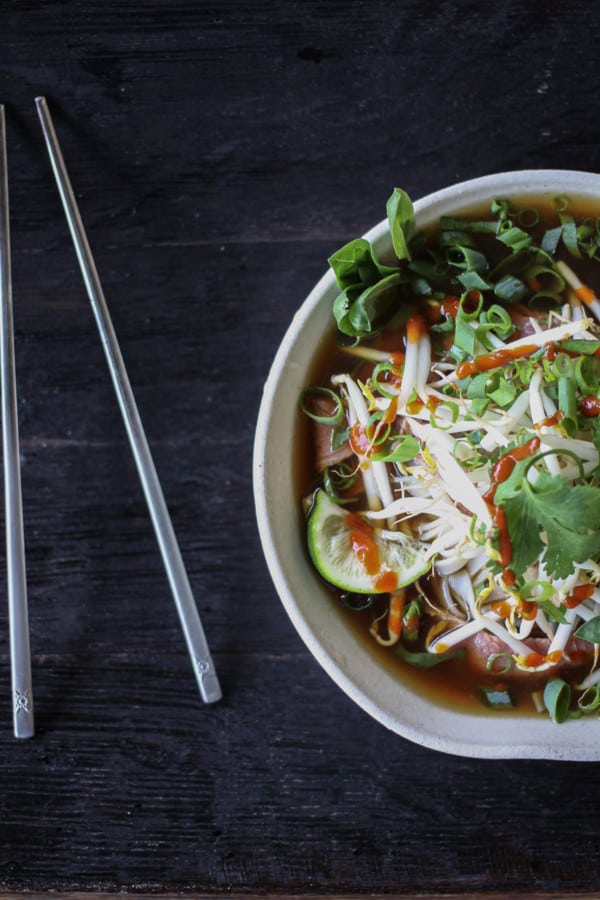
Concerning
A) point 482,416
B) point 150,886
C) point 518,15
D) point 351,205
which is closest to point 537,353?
point 482,416

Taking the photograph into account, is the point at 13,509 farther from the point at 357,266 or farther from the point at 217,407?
the point at 357,266

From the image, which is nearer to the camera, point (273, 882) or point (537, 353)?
point (537, 353)

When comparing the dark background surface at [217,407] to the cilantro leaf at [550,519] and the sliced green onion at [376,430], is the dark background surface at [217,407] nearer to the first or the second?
the sliced green onion at [376,430]

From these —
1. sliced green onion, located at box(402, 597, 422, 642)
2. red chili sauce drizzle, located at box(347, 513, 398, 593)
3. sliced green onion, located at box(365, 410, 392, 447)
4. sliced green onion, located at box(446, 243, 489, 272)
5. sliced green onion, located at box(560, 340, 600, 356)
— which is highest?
sliced green onion, located at box(446, 243, 489, 272)

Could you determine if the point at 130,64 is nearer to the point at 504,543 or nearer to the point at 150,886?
the point at 504,543

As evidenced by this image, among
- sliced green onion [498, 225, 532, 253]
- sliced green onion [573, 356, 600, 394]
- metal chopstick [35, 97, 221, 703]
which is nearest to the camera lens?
sliced green onion [573, 356, 600, 394]

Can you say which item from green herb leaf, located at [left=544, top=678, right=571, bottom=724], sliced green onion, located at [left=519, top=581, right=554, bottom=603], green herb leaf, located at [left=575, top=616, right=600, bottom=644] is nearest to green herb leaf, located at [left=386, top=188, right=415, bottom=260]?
sliced green onion, located at [left=519, top=581, right=554, bottom=603]

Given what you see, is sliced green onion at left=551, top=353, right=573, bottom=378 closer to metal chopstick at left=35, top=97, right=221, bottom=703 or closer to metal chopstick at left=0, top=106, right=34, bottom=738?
metal chopstick at left=35, top=97, right=221, bottom=703
